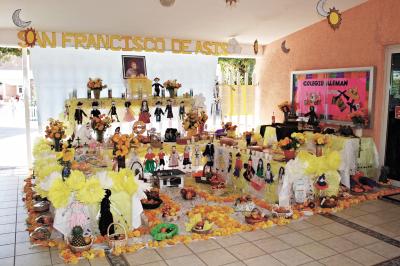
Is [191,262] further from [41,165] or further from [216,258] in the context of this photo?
[41,165]

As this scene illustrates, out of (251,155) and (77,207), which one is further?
(251,155)

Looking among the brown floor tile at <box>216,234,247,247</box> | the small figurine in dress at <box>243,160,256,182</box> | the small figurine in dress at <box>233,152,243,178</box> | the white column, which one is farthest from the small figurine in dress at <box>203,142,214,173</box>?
the white column

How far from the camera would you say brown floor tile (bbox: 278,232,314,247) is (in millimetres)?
4594

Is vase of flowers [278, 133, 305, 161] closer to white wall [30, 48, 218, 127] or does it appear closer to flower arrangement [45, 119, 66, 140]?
flower arrangement [45, 119, 66, 140]

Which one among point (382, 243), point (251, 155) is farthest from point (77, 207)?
point (382, 243)

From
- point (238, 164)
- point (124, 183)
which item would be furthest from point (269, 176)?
point (124, 183)

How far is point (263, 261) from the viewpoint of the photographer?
13.5 ft

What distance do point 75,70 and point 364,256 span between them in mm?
6625

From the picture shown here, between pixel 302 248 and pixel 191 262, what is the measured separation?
4.52 feet

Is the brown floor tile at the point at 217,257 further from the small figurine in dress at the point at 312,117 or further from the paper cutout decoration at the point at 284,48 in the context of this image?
the paper cutout decoration at the point at 284,48

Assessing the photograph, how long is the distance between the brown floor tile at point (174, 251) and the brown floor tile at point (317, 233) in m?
1.63

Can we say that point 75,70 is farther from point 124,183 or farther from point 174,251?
point 174,251

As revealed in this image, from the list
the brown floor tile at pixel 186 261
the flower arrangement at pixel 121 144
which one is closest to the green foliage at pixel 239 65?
the flower arrangement at pixel 121 144

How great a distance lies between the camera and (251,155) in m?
6.53
